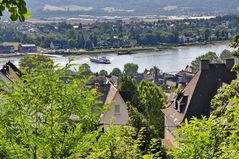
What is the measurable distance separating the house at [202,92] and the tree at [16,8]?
44.6ft

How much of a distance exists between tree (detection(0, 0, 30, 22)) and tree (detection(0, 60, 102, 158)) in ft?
9.17

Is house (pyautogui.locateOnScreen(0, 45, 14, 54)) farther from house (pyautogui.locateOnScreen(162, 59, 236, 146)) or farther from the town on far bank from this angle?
house (pyautogui.locateOnScreen(162, 59, 236, 146))

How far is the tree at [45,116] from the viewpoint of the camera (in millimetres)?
5562

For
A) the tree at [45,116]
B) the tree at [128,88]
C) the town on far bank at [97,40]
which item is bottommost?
the town on far bank at [97,40]

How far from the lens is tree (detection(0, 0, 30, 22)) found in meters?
2.76

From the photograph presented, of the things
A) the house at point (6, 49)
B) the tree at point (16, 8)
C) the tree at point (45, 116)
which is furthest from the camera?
the house at point (6, 49)

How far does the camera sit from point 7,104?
5.74 metres

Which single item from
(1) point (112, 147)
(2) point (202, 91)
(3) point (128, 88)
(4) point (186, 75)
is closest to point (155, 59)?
(4) point (186, 75)

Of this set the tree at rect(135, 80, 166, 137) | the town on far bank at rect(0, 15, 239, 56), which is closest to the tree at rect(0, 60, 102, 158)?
the tree at rect(135, 80, 166, 137)

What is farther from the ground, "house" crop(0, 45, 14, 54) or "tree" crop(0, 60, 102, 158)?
"tree" crop(0, 60, 102, 158)

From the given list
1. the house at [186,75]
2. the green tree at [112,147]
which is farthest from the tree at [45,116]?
the house at [186,75]

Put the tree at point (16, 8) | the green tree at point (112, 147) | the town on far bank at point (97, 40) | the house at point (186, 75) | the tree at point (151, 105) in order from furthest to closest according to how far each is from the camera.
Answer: the town on far bank at point (97, 40), the house at point (186, 75), the tree at point (151, 105), the green tree at point (112, 147), the tree at point (16, 8)

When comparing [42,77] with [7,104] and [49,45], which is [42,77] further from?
[49,45]

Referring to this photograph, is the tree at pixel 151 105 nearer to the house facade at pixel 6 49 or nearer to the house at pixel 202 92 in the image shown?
the house at pixel 202 92
